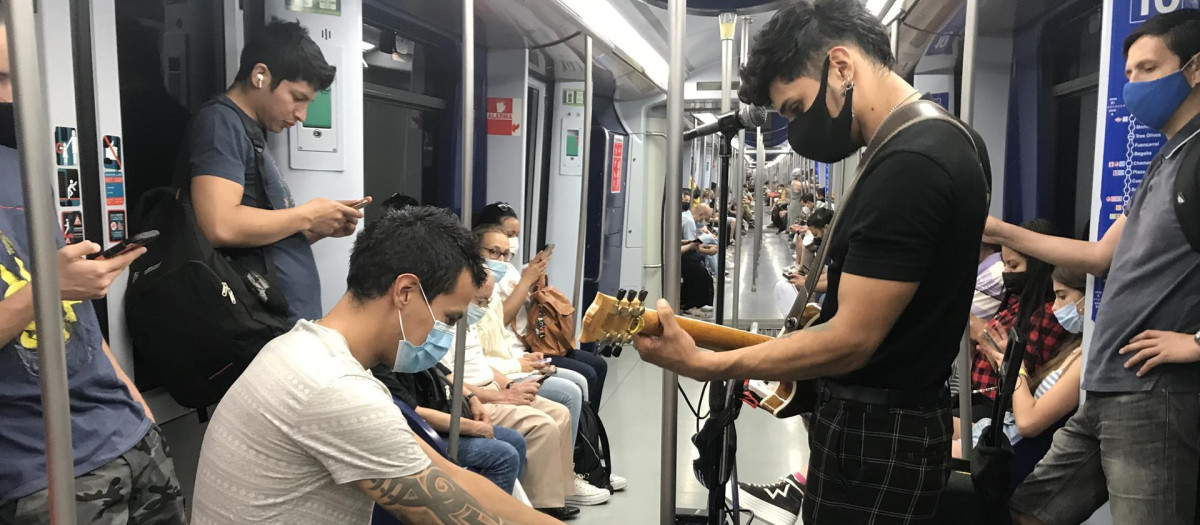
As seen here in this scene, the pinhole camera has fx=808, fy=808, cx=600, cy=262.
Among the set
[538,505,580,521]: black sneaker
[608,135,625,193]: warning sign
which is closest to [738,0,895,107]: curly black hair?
[538,505,580,521]: black sneaker

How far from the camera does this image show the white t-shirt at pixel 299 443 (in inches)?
55.4

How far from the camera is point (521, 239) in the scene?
19.7 ft

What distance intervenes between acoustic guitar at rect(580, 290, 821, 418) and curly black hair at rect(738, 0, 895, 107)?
0.50 metres

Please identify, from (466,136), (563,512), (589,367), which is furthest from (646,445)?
(466,136)

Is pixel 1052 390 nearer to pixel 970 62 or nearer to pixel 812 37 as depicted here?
pixel 970 62

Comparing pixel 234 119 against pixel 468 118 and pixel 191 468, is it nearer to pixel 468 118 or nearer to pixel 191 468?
pixel 468 118

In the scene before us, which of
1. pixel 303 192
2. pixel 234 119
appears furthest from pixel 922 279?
pixel 303 192

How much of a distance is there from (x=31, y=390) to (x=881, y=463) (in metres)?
1.56

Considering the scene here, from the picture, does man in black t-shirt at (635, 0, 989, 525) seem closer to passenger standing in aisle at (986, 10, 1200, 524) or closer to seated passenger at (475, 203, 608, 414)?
passenger standing in aisle at (986, 10, 1200, 524)

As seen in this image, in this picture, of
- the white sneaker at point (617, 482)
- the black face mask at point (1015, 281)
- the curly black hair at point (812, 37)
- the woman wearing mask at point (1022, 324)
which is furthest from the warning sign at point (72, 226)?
the black face mask at point (1015, 281)

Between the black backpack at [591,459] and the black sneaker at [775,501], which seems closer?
the black sneaker at [775,501]

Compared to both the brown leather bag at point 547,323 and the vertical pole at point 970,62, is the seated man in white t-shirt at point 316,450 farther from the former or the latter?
the brown leather bag at point 547,323

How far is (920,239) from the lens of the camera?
50.1 inches

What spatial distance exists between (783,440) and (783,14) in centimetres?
368
